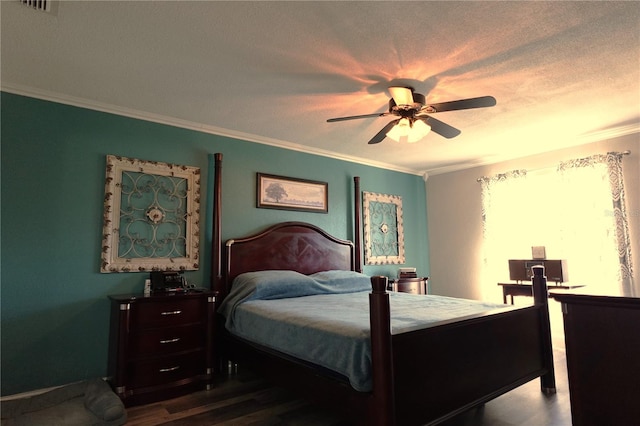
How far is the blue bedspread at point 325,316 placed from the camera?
1.83 m

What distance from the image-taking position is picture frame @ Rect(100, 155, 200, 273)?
299cm

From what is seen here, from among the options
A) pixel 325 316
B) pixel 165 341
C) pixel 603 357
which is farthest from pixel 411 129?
pixel 165 341

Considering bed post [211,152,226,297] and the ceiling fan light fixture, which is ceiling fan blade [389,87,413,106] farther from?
bed post [211,152,226,297]

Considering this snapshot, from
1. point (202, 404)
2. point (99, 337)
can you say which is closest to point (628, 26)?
point (202, 404)

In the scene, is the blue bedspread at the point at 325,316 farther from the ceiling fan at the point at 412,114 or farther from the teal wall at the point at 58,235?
the ceiling fan at the point at 412,114

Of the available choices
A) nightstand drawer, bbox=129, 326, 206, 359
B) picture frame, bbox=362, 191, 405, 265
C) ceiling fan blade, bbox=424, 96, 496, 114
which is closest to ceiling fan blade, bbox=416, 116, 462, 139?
ceiling fan blade, bbox=424, 96, 496, 114

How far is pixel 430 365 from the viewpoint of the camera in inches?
73.1

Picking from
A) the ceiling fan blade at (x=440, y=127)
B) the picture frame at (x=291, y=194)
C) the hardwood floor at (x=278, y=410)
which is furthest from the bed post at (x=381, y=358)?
the picture frame at (x=291, y=194)

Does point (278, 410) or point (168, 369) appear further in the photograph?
point (168, 369)

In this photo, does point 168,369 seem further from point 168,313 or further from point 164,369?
point 168,313

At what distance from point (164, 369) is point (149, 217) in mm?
1291

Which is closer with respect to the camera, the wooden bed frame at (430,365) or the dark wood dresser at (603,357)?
the dark wood dresser at (603,357)

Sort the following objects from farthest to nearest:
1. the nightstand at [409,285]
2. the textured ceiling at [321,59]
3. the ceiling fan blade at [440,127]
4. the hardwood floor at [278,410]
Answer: the nightstand at [409,285]
the ceiling fan blade at [440,127]
the hardwood floor at [278,410]
the textured ceiling at [321,59]

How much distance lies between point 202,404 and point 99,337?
3.55 ft
